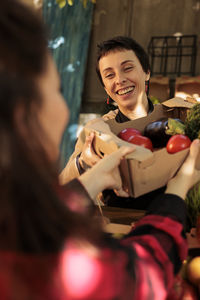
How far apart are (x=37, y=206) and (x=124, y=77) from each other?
1.20m

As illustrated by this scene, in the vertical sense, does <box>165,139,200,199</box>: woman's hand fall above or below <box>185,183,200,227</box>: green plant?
above

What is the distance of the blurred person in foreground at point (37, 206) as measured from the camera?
423 millimetres

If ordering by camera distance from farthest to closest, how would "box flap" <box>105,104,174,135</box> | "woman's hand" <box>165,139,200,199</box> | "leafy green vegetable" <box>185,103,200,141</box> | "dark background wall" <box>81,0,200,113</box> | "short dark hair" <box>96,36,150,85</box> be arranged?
"dark background wall" <box>81,0,200,113</box>, "short dark hair" <box>96,36,150,85</box>, "box flap" <box>105,104,174,135</box>, "leafy green vegetable" <box>185,103,200,141</box>, "woman's hand" <box>165,139,200,199</box>

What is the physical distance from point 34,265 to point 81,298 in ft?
0.27

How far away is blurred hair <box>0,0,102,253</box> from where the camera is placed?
16.4 inches

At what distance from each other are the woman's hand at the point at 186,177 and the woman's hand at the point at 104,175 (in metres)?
0.14

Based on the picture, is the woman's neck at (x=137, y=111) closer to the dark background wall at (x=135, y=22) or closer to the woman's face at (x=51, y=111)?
the woman's face at (x=51, y=111)

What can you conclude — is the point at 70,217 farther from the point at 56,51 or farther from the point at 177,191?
the point at 56,51

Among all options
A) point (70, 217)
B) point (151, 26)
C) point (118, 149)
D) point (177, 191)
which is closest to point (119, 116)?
point (118, 149)

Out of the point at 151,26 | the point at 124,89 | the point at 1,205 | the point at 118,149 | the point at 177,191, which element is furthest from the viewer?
the point at 151,26

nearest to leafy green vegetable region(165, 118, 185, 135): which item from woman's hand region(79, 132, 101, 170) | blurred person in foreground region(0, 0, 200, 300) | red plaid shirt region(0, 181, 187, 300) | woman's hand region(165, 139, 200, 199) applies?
woman's hand region(165, 139, 200, 199)

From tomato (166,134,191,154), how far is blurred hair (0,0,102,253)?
0.51 metres

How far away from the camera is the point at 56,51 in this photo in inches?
163

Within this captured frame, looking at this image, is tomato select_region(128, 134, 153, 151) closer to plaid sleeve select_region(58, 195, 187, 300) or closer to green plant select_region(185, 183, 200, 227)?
green plant select_region(185, 183, 200, 227)
